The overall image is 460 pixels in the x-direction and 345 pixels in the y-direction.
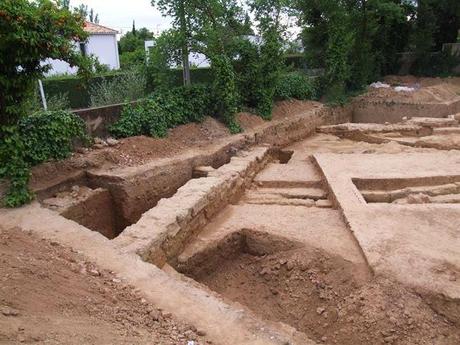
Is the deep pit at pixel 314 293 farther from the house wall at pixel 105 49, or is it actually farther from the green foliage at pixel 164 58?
the house wall at pixel 105 49

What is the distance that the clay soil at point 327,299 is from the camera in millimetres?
4184

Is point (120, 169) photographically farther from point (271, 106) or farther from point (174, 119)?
point (271, 106)

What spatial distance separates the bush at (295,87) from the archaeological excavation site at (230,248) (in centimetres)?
447

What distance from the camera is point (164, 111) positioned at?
30.0ft

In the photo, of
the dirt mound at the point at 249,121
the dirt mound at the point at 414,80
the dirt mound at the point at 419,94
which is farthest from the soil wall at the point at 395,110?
the dirt mound at the point at 249,121

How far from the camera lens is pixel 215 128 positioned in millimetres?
10219

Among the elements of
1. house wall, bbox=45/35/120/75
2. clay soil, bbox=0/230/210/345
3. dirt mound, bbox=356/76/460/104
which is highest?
house wall, bbox=45/35/120/75

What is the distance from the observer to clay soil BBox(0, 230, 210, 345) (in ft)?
8.99

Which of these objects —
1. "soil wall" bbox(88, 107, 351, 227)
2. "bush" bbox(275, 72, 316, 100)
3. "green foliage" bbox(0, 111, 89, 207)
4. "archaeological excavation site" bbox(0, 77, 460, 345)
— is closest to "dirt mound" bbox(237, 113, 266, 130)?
"soil wall" bbox(88, 107, 351, 227)

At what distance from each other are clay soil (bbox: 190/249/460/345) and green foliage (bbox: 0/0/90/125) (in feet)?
11.1

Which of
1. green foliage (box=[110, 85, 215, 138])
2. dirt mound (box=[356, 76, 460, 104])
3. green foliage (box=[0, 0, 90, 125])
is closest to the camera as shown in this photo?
green foliage (box=[0, 0, 90, 125])

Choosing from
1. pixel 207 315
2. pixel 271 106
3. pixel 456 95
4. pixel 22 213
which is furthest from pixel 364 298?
A: pixel 456 95

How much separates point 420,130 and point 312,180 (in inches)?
229

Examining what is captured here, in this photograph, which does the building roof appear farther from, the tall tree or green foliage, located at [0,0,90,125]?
green foliage, located at [0,0,90,125]
